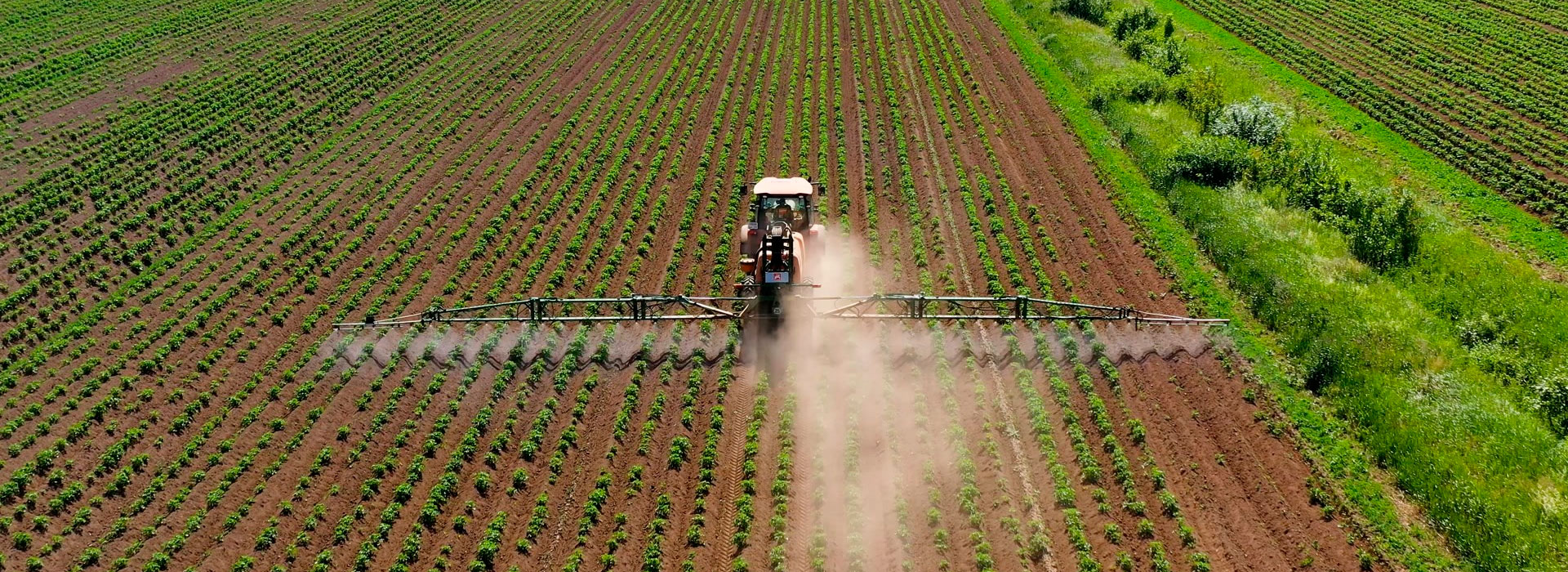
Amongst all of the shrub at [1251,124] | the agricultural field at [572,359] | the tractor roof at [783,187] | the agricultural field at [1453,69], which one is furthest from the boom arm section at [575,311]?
the agricultural field at [1453,69]

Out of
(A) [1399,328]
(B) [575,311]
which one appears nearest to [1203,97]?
(A) [1399,328]

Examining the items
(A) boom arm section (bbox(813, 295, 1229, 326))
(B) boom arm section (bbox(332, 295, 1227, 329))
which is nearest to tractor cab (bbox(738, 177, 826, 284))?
(B) boom arm section (bbox(332, 295, 1227, 329))

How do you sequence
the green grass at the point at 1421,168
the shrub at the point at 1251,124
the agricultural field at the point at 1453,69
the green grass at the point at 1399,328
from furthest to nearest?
1. the agricultural field at the point at 1453,69
2. the shrub at the point at 1251,124
3. the green grass at the point at 1421,168
4. the green grass at the point at 1399,328

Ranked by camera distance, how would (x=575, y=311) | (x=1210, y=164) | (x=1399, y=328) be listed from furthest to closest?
(x=1210, y=164)
(x=575, y=311)
(x=1399, y=328)

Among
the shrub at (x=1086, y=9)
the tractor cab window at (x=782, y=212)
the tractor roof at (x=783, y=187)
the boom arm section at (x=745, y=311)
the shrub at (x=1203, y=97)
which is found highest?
the tractor roof at (x=783, y=187)

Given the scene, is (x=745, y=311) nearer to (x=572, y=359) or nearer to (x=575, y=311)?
(x=572, y=359)

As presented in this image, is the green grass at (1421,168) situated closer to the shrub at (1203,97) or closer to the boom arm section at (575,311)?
the shrub at (1203,97)

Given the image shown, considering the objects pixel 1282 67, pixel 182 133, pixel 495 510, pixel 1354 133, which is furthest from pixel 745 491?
pixel 1282 67
